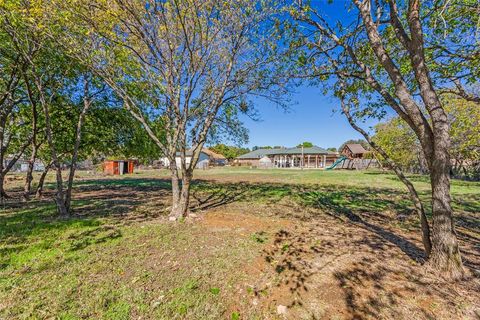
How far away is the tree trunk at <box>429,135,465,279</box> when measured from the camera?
9.78ft

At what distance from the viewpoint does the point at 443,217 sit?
10.0 ft

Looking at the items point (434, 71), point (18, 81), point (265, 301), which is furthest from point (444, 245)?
point (18, 81)

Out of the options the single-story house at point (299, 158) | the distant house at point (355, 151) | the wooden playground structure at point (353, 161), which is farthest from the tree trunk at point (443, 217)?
the distant house at point (355, 151)

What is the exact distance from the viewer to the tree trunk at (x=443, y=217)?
2982mm

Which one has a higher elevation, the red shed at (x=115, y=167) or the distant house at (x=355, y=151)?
the distant house at (x=355, y=151)

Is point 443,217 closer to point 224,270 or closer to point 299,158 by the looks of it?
point 224,270

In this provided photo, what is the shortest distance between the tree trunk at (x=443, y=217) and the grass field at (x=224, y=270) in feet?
0.75

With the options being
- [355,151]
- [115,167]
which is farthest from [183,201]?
[355,151]

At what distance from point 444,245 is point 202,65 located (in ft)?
21.0

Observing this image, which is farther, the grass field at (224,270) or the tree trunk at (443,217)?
the tree trunk at (443,217)

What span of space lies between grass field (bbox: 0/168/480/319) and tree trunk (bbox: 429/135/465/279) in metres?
0.23

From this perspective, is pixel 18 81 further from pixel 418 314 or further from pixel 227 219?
pixel 418 314

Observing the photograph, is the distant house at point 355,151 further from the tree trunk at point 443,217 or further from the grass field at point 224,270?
the tree trunk at point 443,217

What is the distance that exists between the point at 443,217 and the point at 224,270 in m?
3.32
